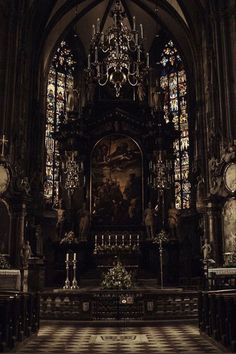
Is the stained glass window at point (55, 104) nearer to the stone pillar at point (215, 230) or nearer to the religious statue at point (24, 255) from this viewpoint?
the religious statue at point (24, 255)

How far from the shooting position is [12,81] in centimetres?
1888

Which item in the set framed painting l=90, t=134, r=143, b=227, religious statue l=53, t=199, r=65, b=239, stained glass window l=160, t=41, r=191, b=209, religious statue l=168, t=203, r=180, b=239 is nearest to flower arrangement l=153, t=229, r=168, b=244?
religious statue l=168, t=203, r=180, b=239

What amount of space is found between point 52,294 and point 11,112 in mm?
8546

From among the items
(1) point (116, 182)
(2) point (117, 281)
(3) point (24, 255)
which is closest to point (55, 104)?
(1) point (116, 182)

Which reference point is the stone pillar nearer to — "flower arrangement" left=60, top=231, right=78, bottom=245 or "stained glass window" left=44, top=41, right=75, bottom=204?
"flower arrangement" left=60, top=231, right=78, bottom=245

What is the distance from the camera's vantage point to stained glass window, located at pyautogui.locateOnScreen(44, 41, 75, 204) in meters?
27.1

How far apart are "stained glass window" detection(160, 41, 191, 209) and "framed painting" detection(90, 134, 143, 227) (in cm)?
263

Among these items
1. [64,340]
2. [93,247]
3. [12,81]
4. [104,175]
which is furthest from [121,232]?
[64,340]

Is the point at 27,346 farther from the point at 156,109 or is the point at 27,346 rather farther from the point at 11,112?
the point at 156,109

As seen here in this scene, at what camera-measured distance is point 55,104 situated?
94.9ft

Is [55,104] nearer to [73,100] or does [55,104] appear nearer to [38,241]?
[73,100]

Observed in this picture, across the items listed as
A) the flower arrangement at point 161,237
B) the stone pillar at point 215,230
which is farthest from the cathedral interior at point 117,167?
the flower arrangement at point 161,237

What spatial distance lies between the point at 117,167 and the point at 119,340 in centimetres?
1786

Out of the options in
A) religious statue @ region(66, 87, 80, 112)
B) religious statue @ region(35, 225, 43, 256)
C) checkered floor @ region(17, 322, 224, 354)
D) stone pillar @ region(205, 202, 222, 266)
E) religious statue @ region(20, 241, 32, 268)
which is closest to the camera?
checkered floor @ region(17, 322, 224, 354)
